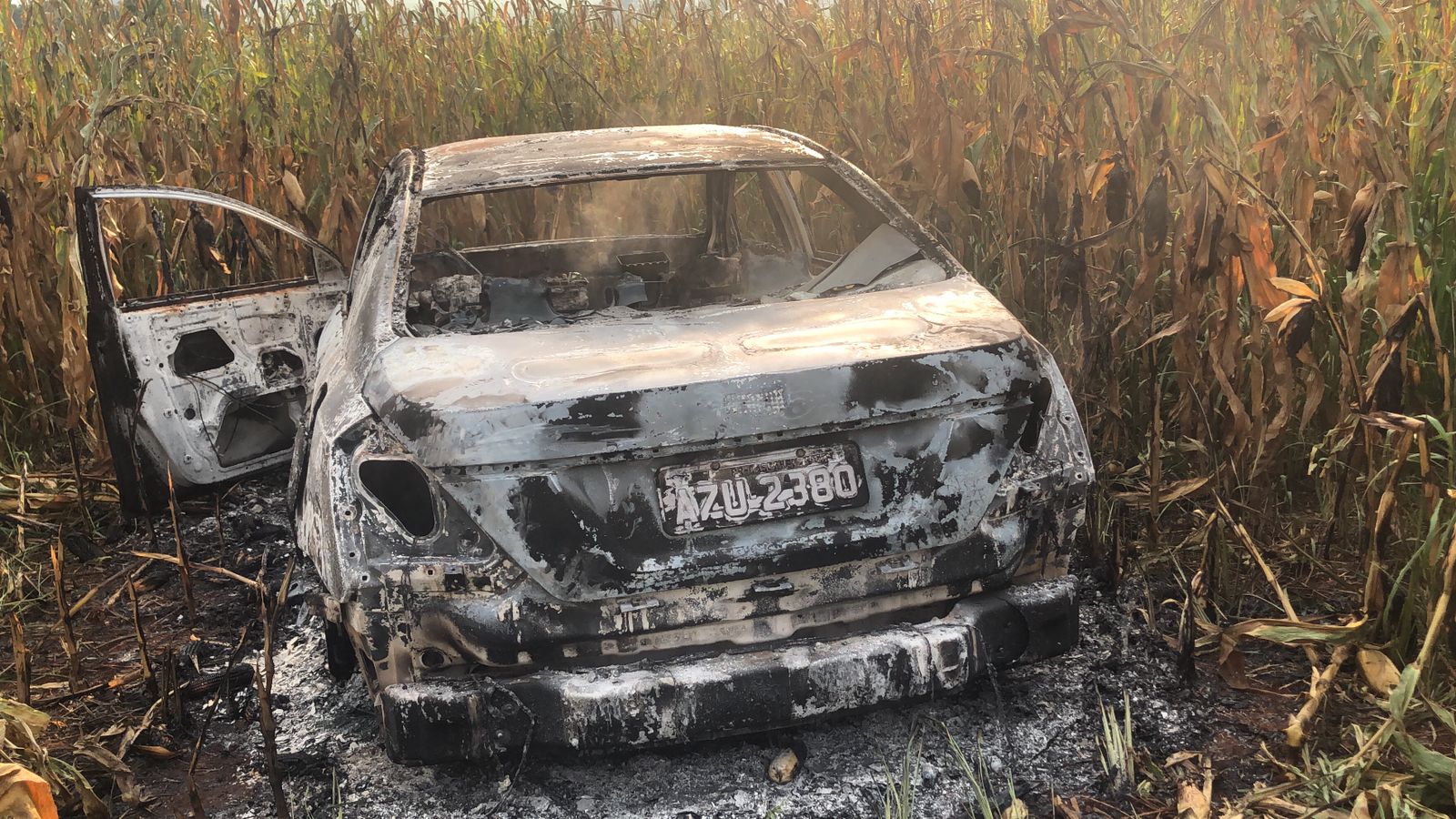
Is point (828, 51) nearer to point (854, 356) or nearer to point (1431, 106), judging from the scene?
point (1431, 106)

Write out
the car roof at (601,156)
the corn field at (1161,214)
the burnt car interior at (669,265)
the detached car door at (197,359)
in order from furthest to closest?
1. the detached car door at (197,359)
2. the burnt car interior at (669,265)
3. the car roof at (601,156)
4. the corn field at (1161,214)

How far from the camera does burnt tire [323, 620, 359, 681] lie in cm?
294

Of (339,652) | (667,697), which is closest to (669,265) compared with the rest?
(339,652)

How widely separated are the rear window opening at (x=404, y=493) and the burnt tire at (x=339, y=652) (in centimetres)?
77

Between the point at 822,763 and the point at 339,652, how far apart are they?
133 cm

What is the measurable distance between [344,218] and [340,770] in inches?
131

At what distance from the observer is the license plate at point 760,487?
2.29 meters

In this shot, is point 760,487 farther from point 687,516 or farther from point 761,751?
point 761,751

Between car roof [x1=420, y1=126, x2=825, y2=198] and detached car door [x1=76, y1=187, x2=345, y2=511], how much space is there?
111 centimetres

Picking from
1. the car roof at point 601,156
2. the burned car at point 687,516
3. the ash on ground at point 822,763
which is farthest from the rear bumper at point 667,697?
the car roof at point 601,156

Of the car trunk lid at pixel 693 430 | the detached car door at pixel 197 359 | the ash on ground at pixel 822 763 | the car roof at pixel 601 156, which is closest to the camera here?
the car trunk lid at pixel 693 430

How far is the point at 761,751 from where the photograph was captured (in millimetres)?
2756

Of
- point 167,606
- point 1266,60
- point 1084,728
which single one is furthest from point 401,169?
point 1266,60

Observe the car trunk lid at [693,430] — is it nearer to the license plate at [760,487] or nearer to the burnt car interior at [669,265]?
the license plate at [760,487]
